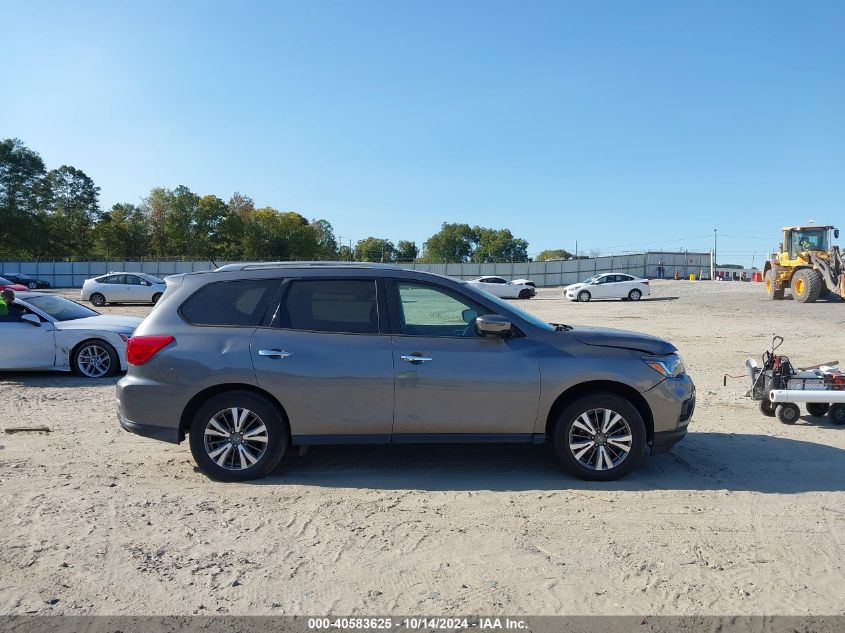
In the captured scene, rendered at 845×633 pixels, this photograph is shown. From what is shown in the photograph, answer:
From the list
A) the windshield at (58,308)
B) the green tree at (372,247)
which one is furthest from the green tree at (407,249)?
the windshield at (58,308)

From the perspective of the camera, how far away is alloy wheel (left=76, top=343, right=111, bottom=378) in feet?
33.4

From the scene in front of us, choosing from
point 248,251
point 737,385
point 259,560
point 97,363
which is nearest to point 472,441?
point 259,560

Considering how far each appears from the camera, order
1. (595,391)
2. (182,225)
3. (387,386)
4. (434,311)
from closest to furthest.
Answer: (387,386)
(595,391)
(434,311)
(182,225)

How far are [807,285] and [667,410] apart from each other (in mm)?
25105

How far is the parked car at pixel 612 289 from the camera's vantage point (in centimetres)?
3678

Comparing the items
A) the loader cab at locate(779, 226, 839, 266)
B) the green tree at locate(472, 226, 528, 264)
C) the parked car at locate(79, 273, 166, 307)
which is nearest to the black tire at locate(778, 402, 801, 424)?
the loader cab at locate(779, 226, 839, 266)

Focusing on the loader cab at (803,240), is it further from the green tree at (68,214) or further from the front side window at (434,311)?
the green tree at (68,214)

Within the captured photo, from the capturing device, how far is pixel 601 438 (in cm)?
521

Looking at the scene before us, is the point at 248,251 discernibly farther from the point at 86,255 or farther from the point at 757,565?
the point at 757,565

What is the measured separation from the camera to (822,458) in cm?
597

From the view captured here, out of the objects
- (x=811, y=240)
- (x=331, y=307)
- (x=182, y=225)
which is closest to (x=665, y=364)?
(x=331, y=307)

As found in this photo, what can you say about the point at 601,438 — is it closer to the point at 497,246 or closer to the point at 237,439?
the point at 237,439

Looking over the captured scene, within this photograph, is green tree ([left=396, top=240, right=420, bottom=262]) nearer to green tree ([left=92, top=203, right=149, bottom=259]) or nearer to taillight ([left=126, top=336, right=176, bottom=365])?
green tree ([left=92, top=203, right=149, bottom=259])

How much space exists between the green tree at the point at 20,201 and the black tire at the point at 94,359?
72.0 meters
